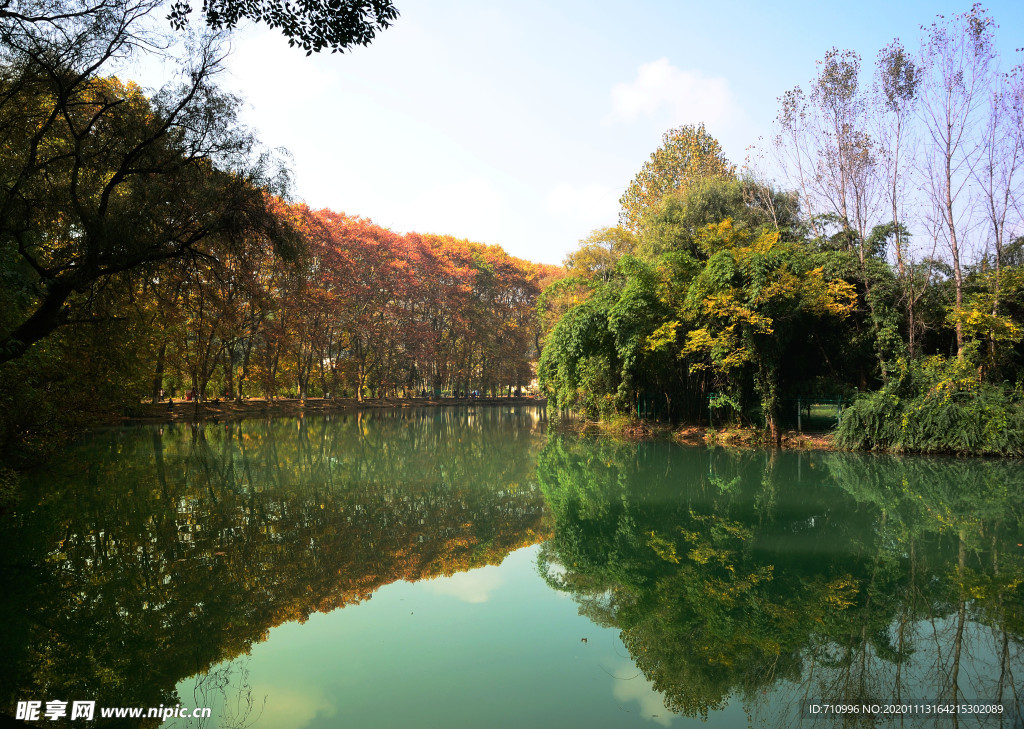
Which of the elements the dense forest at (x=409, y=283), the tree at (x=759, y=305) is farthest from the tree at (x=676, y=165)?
the tree at (x=759, y=305)

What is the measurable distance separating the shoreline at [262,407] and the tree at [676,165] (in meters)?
20.5

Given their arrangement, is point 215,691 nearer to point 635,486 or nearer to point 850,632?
point 850,632

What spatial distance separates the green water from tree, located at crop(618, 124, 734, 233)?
21.1 metres

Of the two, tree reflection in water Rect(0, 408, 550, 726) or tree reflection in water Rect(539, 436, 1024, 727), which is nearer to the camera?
tree reflection in water Rect(539, 436, 1024, 727)

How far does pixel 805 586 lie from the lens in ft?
19.0

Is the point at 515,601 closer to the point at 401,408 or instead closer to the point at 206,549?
the point at 206,549

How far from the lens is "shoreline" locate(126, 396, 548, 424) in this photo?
83.5 ft

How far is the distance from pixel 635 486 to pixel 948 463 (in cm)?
835

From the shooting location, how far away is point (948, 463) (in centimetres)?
1383

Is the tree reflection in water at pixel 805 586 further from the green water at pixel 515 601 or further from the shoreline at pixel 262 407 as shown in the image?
the shoreline at pixel 262 407

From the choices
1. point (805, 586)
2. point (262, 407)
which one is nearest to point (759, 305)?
point (805, 586)

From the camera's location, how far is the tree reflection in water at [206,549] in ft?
14.1

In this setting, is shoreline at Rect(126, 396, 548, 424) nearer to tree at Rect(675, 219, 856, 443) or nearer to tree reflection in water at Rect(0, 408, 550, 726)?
tree reflection in water at Rect(0, 408, 550, 726)

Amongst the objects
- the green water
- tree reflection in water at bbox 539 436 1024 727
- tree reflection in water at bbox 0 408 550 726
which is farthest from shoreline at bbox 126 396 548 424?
tree reflection in water at bbox 539 436 1024 727
